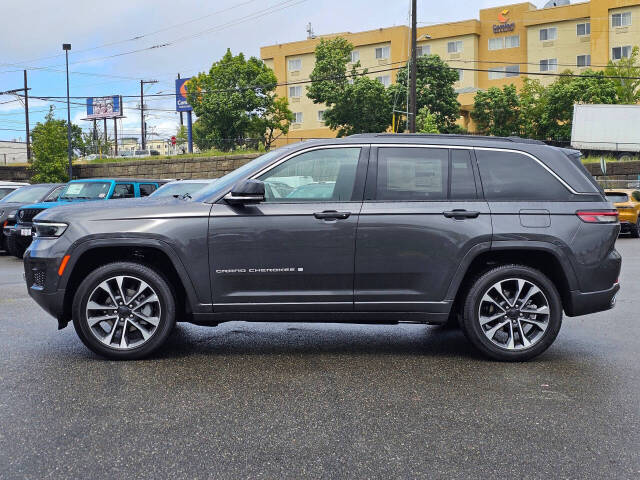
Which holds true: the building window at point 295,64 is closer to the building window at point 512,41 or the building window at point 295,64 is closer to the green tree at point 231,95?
the green tree at point 231,95

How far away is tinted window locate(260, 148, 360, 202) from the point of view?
17.4 feet

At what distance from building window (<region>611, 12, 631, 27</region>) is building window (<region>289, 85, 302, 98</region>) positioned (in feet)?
111

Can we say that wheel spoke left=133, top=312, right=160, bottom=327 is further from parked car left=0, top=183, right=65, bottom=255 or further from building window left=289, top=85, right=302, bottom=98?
building window left=289, top=85, right=302, bottom=98

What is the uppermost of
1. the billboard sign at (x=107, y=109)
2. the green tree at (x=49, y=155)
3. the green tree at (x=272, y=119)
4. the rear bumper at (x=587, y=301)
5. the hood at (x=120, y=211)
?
the billboard sign at (x=107, y=109)

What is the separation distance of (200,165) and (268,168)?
40.1 metres

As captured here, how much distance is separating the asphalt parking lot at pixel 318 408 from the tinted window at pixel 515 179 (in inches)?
53.4

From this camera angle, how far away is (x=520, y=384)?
15.6 ft

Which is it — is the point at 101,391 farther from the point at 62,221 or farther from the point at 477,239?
the point at 477,239

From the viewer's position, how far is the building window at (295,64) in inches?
3044

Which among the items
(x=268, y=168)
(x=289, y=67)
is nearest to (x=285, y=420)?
(x=268, y=168)

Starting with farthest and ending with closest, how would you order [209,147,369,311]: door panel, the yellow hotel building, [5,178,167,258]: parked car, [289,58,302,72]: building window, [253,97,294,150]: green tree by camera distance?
[289,58,302,72]: building window, the yellow hotel building, [253,97,294,150]: green tree, [5,178,167,258]: parked car, [209,147,369,311]: door panel

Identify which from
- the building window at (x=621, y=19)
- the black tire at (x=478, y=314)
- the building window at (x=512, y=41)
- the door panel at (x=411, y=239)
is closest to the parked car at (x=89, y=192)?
the door panel at (x=411, y=239)

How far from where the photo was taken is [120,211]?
17.4ft

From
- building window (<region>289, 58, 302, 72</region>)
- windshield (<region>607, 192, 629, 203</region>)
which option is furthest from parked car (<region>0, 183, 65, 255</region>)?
building window (<region>289, 58, 302, 72</region>)
